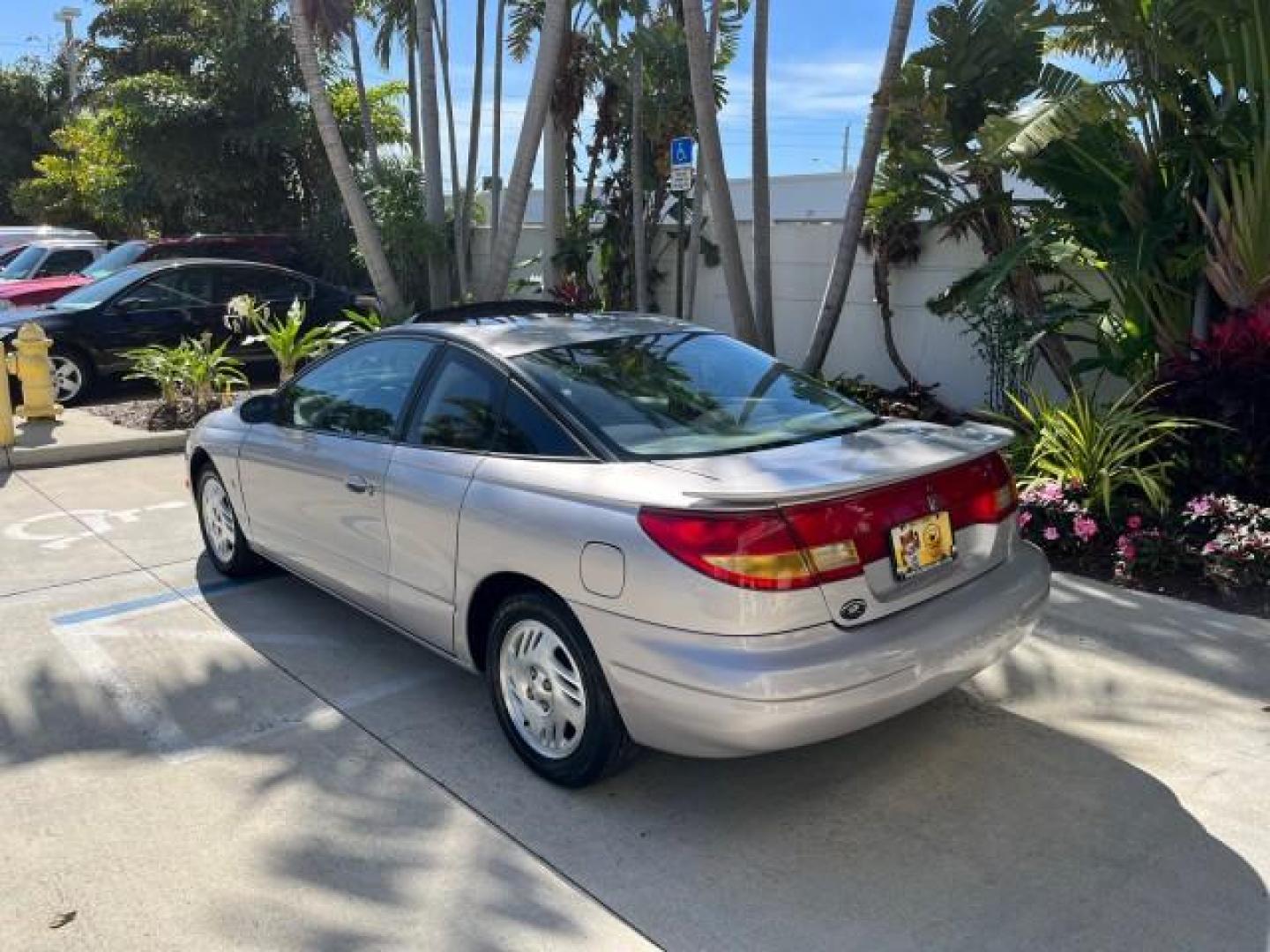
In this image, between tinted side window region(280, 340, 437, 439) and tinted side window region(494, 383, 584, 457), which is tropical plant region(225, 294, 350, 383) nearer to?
tinted side window region(280, 340, 437, 439)

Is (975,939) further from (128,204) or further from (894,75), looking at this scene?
(128,204)

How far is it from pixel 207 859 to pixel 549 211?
11.2m

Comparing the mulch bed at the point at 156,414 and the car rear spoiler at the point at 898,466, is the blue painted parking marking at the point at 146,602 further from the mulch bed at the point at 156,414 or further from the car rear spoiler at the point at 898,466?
the mulch bed at the point at 156,414

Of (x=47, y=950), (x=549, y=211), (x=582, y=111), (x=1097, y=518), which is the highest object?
(x=582, y=111)

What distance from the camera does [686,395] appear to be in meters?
3.88

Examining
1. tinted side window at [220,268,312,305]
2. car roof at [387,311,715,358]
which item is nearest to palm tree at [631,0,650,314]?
tinted side window at [220,268,312,305]

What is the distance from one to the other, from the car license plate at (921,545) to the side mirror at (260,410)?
3181 mm

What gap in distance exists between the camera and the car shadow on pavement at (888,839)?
9.19ft

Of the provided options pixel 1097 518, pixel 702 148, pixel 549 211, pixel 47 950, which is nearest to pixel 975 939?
pixel 47 950

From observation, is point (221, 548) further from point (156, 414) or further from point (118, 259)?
point (118, 259)

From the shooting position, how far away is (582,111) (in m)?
13.3

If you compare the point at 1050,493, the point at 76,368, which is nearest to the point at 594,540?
the point at 1050,493

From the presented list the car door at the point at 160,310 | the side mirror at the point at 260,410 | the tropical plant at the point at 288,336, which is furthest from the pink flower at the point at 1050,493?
the car door at the point at 160,310

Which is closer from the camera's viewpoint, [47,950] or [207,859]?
[47,950]
